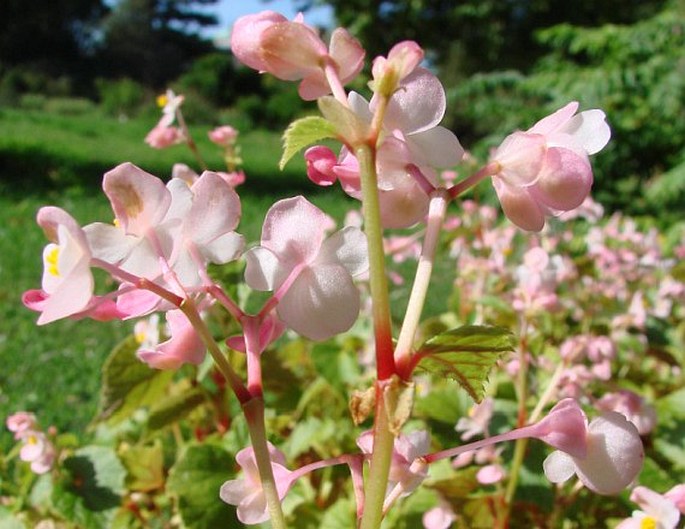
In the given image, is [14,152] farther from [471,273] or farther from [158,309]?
[158,309]

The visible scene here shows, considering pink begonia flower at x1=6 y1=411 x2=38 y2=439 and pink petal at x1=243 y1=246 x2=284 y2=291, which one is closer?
pink petal at x1=243 y1=246 x2=284 y2=291

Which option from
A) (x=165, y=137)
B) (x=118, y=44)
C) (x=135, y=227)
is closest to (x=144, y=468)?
(x=165, y=137)

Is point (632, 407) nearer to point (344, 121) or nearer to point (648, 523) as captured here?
point (648, 523)

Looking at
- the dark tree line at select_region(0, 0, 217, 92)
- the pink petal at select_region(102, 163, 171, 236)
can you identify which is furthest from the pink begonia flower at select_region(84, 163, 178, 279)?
the dark tree line at select_region(0, 0, 217, 92)

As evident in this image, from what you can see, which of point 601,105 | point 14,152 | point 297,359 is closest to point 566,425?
point 297,359

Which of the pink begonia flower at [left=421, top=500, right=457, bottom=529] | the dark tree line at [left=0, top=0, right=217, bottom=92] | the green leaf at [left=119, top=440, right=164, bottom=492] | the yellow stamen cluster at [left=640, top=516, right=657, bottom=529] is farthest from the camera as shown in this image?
the dark tree line at [left=0, top=0, right=217, bottom=92]

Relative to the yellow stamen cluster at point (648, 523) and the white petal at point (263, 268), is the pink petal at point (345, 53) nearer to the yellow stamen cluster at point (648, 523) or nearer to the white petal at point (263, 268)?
the white petal at point (263, 268)

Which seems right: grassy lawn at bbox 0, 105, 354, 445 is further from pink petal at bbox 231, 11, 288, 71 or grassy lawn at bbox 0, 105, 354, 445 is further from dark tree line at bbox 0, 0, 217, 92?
dark tree line at bbox 0, 0, 217, 92
